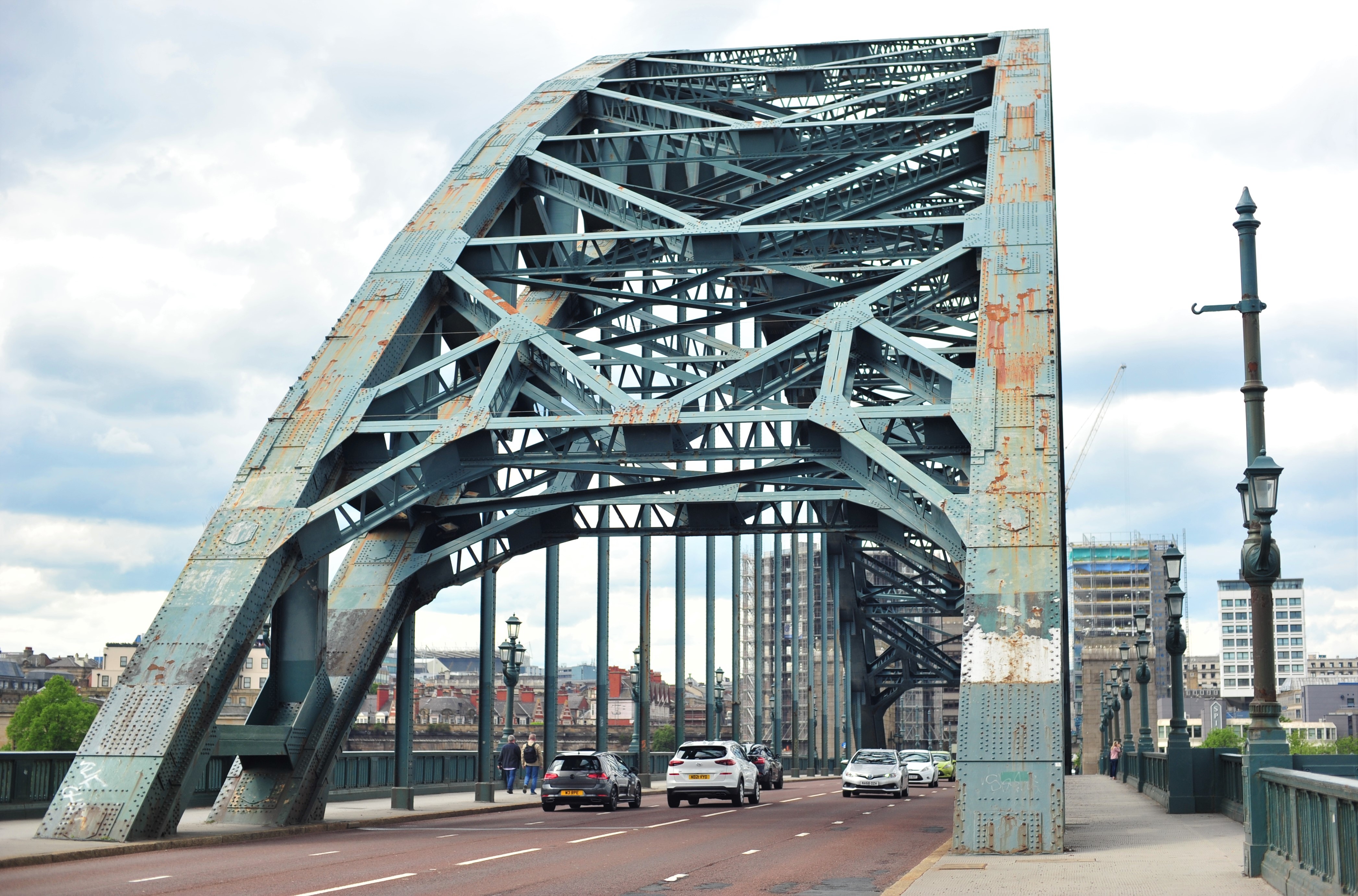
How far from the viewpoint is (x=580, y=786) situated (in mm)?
33844

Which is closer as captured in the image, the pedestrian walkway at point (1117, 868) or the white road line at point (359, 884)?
the white road line at point (359, 884)

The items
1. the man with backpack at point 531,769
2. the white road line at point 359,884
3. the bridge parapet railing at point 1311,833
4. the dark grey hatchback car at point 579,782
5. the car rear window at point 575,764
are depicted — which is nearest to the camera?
the bridge parapet railing at point 1311,833

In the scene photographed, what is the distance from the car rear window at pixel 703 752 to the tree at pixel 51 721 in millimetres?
76598

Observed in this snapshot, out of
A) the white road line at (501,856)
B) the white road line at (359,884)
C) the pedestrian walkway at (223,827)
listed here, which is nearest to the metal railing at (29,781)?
the pedestrian walkway at (223,827)

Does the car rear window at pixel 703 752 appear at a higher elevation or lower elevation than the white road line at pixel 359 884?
lower

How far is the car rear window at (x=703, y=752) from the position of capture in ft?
121

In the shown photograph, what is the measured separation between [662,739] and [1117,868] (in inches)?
6187

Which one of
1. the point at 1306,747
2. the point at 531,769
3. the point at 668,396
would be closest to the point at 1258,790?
the point at 668,396

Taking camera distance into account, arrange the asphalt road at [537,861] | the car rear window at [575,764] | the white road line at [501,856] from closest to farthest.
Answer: the asphalt road at [537,861] → the white road line at [501,856] → the car rear window at [575,764]

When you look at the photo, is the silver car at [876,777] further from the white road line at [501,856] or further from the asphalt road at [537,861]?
the white road line at [501,856]

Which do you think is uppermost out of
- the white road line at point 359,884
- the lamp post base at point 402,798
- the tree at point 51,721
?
the white road line at point 359,884

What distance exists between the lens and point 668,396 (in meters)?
24.0

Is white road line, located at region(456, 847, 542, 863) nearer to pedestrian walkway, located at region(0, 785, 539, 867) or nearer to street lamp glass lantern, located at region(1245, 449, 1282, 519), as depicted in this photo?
pedestrian walkway, located at region(0, 785, 539, 867)

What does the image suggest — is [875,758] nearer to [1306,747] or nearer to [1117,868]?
[1117,868]
